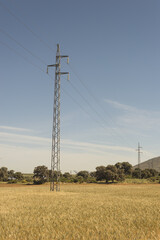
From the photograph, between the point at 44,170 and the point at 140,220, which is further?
the point at 44,170

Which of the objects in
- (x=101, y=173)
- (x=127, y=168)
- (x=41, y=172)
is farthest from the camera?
(x=127, y=168)

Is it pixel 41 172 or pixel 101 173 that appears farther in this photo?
pixel 101 173

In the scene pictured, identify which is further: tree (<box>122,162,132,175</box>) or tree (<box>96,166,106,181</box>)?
tree (<box>122,162,132,175</box>)

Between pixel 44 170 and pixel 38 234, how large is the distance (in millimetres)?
71252

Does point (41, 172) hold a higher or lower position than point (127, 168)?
higher

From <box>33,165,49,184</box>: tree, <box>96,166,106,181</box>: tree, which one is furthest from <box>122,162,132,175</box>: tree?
<box>33,165,49,184</box>: tree

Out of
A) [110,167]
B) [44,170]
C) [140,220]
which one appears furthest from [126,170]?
[140,220]

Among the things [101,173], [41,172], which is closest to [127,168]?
[101,173]

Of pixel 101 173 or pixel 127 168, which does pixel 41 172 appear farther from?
pixel 127 168

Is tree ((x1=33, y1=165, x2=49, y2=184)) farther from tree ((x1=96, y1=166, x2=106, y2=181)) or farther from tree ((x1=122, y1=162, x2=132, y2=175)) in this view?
Answer: tree ((x1=122, y1=162, x2=132, y2=175))

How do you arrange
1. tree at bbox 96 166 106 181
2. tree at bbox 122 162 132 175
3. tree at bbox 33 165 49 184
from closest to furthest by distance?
tree at bbox 33 165 49 184 < tree at bbox 96 166 106 181 < tree at bbox 122 162 132 175

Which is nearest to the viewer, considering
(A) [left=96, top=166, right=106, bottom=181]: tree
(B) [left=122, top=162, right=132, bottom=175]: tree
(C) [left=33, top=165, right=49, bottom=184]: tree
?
(C) [left=33, top=165, right=49, bottom=184]: tree

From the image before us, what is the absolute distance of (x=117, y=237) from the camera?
882 cm

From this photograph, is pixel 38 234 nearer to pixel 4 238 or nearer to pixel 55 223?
pixel 4 238
